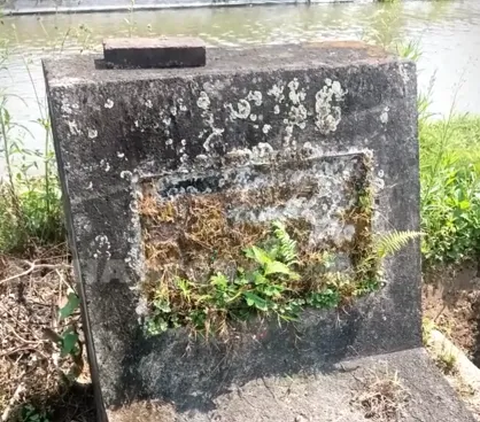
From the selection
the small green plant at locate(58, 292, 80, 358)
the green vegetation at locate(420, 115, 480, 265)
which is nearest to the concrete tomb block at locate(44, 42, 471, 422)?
the small green plant at locate(58, 292, 80, 358)

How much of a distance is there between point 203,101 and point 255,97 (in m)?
0.15

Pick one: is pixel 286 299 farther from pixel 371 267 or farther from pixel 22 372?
pixel 22 372

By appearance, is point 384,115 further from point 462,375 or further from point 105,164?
point 462,375

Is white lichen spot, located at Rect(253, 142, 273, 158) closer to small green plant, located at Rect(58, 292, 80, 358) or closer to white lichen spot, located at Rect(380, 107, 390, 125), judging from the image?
white lichen spot, located at Rect(380, 107, 390, 125)

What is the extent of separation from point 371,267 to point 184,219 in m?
0.62

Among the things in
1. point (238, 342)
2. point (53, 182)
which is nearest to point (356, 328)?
point (238, 342)

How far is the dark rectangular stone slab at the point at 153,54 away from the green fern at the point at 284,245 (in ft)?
1.73

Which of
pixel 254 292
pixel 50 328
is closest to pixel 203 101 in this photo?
pixel 254 292

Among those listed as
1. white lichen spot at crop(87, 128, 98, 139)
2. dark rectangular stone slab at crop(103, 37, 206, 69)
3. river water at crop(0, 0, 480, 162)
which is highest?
dark rectangular stone slab at crop(103, 37, 206, 69)

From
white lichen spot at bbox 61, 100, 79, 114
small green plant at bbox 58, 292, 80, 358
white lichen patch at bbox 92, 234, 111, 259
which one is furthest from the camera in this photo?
small green plant at bbox 58, 292, 80, 358

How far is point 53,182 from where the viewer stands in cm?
352

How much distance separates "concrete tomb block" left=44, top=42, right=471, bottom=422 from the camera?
178cm

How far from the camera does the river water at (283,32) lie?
589 cm

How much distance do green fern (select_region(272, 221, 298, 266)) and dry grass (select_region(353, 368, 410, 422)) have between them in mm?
443
